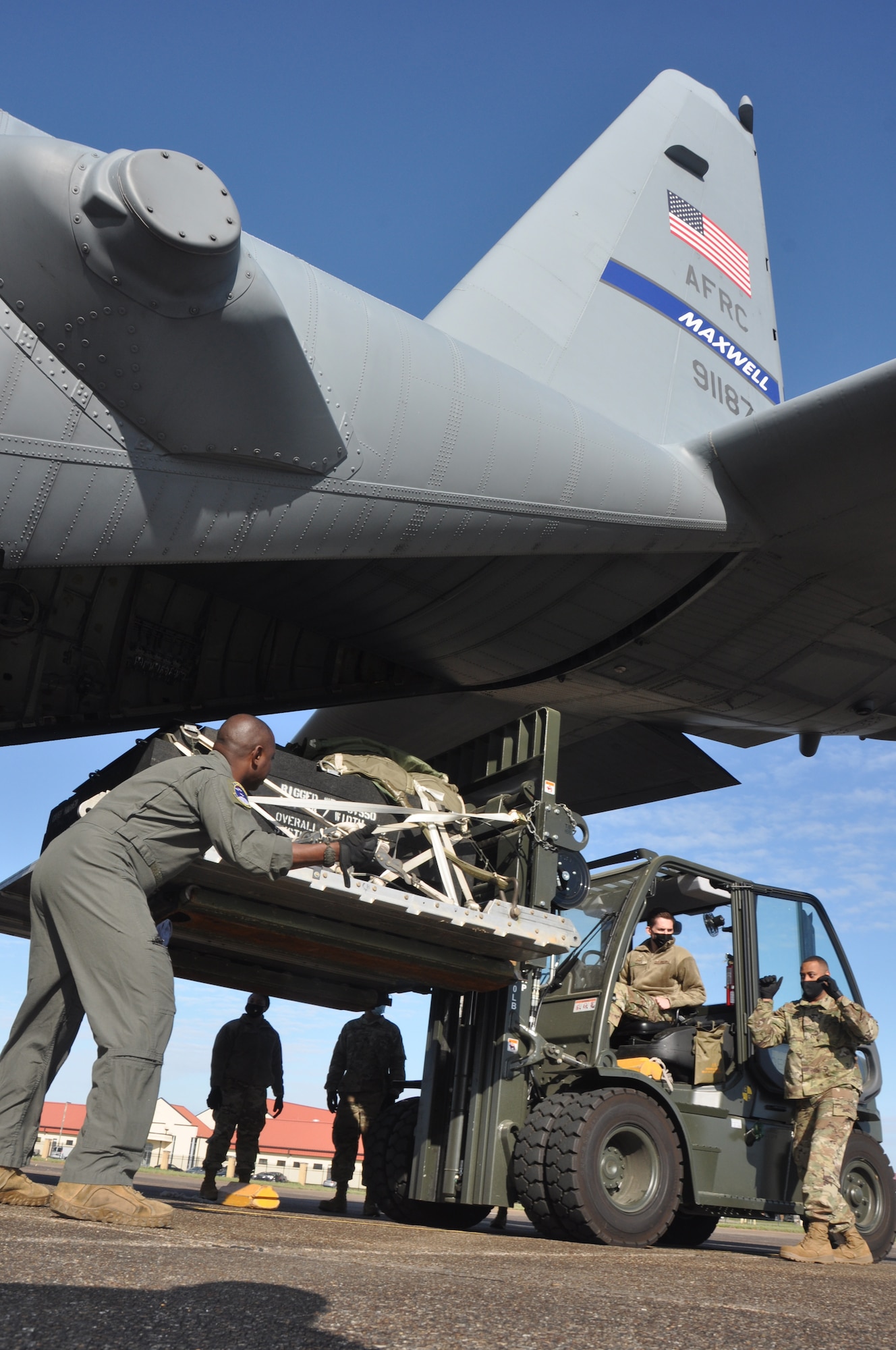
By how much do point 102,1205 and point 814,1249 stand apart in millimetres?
3742

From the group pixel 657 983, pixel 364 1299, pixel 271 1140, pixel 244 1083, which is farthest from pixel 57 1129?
pixel 364 1299

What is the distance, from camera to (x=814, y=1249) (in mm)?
5246

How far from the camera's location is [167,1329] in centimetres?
182

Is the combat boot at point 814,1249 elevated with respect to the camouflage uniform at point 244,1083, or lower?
lower

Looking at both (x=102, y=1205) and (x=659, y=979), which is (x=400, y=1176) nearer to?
(x=659, y=979)

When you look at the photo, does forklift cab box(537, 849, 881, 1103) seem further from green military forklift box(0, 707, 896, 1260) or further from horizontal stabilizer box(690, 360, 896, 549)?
horizontal stabilizer box(690, 360, 896, 549)

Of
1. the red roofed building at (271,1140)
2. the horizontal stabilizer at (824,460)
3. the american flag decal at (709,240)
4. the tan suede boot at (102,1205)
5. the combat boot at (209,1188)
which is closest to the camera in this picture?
the tan suede boot at (102,1205)

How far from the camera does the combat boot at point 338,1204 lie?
7.89 meters

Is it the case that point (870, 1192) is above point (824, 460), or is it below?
below

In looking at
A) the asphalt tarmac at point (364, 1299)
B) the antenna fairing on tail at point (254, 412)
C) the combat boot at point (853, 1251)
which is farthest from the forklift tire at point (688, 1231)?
the antenna fairing on tail at point (254, 412)

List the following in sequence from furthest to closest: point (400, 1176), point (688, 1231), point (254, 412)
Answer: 1. point (688, 1231)
2. point (400, 1176)
3. point (254, 412)

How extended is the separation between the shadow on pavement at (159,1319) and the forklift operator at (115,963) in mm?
1169

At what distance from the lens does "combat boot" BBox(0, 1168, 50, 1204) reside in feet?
11.6

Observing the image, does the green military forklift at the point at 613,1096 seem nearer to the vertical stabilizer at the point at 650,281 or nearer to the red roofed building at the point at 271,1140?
the vertical stabilizer at the point at 650,281
